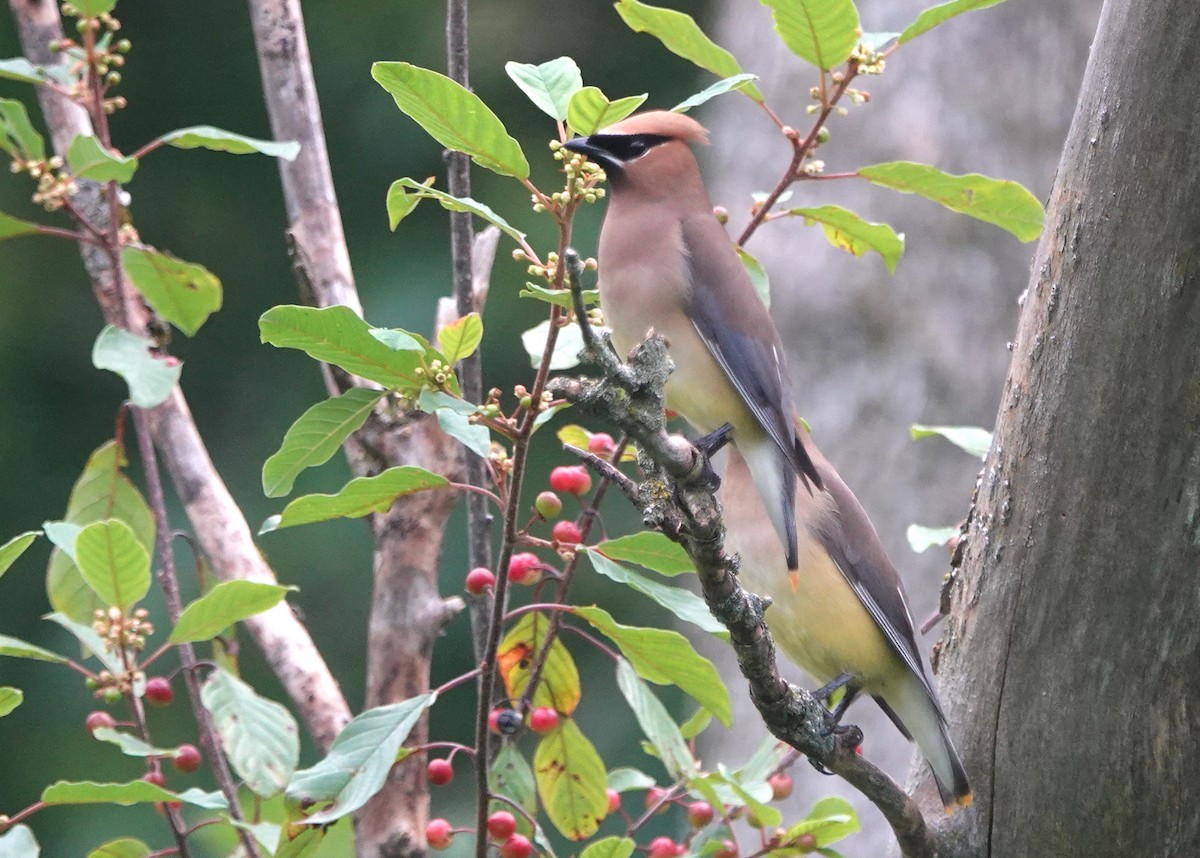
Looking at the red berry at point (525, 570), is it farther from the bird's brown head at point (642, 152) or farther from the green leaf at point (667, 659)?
the bird's brown head at point (642, 152)

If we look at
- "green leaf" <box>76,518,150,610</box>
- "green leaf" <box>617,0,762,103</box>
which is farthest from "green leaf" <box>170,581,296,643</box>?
"green leaf" <box>617,0,762,103</box>

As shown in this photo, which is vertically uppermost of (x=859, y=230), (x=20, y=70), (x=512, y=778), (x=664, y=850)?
(x=20, y=70)

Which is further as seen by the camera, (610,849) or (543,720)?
(543,720)

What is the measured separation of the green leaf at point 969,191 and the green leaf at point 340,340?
0.68 m

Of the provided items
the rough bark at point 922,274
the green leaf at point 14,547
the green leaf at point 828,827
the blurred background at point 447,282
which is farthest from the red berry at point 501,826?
the rough bark at point 922,274

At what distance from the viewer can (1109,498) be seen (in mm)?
1695

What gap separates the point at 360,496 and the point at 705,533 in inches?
18.7

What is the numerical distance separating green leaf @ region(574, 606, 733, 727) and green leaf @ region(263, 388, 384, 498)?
1.11 feet

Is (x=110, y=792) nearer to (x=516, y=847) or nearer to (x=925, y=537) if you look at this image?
(x=516, y=847)

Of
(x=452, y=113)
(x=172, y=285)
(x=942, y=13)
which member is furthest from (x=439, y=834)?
(x=942, y=13)

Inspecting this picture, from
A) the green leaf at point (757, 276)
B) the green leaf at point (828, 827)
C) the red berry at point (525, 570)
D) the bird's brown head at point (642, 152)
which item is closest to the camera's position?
the green leaf at point (828, 827)

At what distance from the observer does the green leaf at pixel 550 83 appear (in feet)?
5.50

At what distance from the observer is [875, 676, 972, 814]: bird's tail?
183 centimetres

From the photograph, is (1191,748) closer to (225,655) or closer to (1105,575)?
(1105,575)
